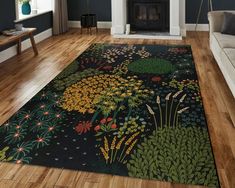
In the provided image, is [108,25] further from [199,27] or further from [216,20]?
[216,20]

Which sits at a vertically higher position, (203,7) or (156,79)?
(203,7)

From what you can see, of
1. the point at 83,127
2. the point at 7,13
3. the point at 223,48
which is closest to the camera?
the point at 83,127

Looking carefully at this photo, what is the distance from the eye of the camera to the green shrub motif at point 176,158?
2.38 m

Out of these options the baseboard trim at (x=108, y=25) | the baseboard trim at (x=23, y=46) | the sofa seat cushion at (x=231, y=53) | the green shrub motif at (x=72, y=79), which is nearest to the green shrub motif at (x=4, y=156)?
the green shrub motif at (x=72, y=79)

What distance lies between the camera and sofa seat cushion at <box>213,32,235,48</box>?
429cm

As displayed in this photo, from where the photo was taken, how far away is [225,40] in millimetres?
4488

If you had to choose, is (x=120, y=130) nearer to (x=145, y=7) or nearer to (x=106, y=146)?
(x=106, y=146)

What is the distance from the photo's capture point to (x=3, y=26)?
523 cm

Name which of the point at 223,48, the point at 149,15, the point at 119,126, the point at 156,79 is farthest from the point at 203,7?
the point at 119,126

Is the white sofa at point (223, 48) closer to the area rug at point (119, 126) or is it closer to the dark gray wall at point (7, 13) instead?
the area rug at point (119, 126)

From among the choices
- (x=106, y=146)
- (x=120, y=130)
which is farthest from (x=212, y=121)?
(x=106, y=146)

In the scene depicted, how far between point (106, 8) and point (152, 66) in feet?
11.1

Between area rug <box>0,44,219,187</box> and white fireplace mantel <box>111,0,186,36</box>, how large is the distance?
2229mm

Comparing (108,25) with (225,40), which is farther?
(108,25)
